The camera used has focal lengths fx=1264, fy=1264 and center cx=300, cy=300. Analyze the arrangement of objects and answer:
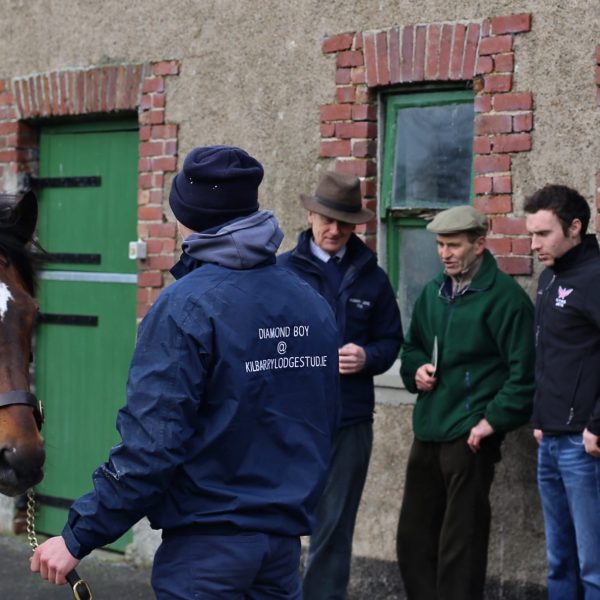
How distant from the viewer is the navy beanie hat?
3.69 meters

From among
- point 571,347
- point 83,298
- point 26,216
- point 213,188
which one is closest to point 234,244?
point 213,188

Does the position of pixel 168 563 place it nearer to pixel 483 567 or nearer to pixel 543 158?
pixel 483 567

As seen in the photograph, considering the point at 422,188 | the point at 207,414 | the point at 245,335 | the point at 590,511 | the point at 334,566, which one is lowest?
the point at 334,566

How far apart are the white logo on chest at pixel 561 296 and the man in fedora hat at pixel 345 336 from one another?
0.91 m

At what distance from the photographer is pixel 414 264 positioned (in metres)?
7.04

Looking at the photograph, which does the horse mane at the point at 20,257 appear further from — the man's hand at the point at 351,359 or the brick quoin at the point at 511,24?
the brick quoin at the point at 511,24

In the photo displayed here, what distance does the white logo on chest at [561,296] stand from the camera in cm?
560

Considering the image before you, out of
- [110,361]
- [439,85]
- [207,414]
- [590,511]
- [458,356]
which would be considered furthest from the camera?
[110,361]

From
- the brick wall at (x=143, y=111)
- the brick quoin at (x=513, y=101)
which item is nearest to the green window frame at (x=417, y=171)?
the brick quoin at (x=513, y=101)

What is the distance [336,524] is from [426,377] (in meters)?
0.82

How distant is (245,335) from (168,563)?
69 centimetres

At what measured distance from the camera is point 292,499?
3648 millimetres

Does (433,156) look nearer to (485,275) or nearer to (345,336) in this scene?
(485,275)

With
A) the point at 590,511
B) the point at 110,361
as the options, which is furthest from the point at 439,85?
the point at 110,361
